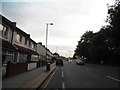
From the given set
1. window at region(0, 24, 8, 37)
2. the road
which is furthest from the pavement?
window at region(0, 24, 8, 37)

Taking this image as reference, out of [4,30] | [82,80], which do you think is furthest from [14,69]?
[82,80]

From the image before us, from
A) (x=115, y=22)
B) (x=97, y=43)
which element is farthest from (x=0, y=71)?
(x=97, y=43)

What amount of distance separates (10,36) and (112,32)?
14365mm

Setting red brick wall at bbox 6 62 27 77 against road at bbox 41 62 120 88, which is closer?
road at bbox 41 62 120 88

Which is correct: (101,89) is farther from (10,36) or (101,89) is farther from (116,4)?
(116,4)

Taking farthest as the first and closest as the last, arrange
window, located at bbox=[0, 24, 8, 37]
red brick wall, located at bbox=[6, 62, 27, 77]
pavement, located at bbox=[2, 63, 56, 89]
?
window, located at bbox=[0, 24, 8, 37] < red brick wall, located at bbox=[6, 62, 27, 77] < pavement, located at bbox=[2, 63, 56, 89]

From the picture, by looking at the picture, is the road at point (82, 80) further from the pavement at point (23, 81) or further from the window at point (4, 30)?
the window at point (4, 30)

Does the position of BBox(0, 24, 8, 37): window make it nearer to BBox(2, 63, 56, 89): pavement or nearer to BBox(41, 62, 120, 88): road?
BBox(2, 63, 56, 89): pavement

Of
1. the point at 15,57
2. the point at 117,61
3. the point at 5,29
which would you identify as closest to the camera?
the point at 5,29

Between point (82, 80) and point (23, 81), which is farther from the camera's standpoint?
point (82, 80)

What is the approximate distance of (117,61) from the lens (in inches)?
2308

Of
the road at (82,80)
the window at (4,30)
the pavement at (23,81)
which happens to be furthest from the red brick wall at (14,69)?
the window at (4,30)

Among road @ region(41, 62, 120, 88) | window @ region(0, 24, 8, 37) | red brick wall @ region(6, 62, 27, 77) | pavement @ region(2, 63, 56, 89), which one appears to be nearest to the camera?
pavement @ region(2, 63, 56, 89)

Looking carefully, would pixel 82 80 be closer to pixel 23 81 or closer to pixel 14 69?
pixel 23 81
